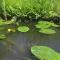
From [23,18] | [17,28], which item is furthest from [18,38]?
[23,18]

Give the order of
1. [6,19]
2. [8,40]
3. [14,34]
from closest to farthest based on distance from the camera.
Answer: [8,40]
[14,34]
[6,19]

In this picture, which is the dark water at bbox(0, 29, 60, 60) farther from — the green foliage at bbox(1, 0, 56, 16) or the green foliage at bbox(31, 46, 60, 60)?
the green foliage at bbox(1, 0, 56, 16)

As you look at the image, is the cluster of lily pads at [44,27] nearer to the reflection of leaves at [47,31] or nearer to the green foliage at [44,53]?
the reflection of leaves at [47,31]

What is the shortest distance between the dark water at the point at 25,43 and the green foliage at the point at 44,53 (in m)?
0.07

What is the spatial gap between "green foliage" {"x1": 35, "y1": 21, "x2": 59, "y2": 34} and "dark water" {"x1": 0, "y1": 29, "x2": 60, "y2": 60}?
0.33ft

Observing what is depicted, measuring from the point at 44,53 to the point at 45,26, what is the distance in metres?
1.10

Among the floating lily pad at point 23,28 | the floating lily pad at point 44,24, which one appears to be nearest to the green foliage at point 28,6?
the floating lily pad at point 44,24

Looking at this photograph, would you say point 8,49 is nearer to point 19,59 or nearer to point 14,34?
point 19,59

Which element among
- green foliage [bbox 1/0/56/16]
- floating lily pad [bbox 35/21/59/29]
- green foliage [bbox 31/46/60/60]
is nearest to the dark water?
green foliage [bbox 31/46/60/60]

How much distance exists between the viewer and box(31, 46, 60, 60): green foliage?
282 centimetres

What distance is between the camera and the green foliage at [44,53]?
282 cm

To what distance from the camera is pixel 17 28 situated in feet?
12.7

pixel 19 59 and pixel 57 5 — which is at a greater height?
pixel 57 5

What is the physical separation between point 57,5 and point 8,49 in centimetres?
174
